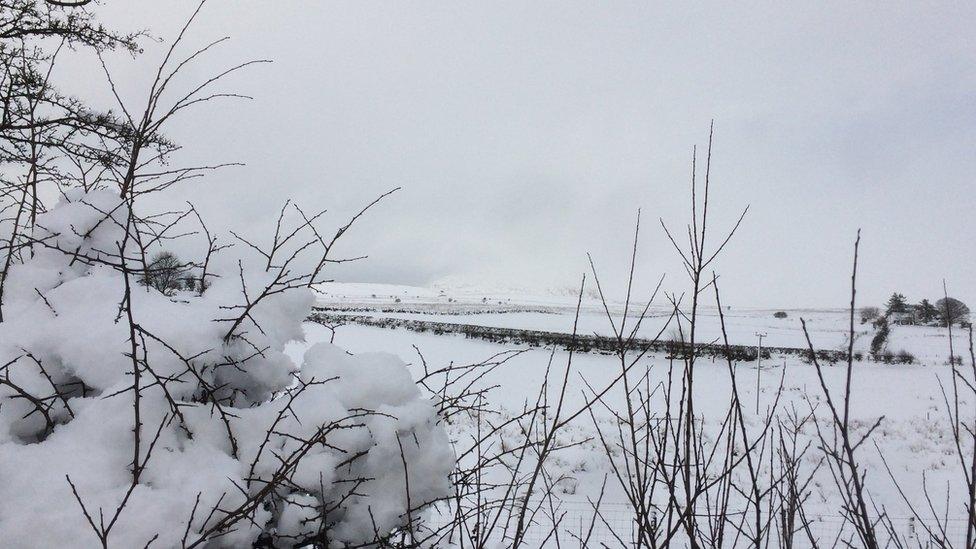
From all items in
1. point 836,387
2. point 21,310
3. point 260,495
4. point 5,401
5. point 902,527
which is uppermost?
point 21,310

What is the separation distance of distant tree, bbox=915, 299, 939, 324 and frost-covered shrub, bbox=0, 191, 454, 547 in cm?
5721

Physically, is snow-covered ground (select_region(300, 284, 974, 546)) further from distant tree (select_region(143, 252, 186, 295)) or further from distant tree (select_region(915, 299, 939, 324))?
distant tree (select_region(915, 299, 939, 324))

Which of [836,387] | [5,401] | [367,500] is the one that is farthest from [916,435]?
[5,401]

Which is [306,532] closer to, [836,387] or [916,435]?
[916,435]

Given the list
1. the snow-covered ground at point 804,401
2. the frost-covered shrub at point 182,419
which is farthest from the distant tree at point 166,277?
the snow-covered ground at point 804,401

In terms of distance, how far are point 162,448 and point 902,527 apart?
37.0 feet

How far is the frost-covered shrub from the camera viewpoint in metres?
1.13

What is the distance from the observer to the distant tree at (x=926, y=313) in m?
43.5

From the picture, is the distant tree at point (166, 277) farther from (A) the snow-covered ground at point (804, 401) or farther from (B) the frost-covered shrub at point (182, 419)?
(A) the snow-covered ground at point (804, 401)

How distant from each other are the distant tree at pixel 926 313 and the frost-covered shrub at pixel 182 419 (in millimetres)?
57212

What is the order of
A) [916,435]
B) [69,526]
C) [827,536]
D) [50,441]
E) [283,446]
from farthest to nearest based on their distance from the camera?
[916,435] → [827,536] → [283,446] → [50,441] → [69,526]

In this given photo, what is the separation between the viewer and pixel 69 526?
3.53ft

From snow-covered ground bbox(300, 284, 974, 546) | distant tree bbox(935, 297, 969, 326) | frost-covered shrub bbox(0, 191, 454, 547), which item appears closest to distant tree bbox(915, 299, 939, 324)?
distant tree bbox(935, 297, 969, 326)

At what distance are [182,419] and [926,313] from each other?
58.4m
